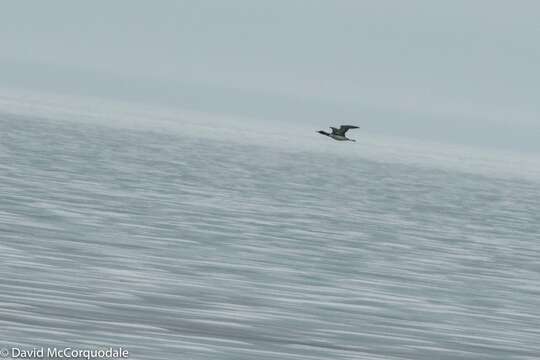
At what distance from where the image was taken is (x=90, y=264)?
25.3 meters

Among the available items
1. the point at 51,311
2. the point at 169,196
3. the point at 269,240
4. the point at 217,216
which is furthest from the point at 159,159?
the point at 51,311

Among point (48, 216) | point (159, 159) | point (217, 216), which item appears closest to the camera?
point (48, 216)

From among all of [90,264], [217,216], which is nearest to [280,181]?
[217,216]

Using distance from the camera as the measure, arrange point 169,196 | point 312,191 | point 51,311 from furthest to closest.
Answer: point 312,191
point 169,196
point 51,311

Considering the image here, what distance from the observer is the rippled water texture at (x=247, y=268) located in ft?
67.8

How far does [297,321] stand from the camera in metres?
22.2

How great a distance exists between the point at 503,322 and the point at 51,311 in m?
6.68

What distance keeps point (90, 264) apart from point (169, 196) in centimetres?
1590

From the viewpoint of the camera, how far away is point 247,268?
27250 mm

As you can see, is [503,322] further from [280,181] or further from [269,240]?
[280,181]

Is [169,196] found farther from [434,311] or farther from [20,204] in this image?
[434,311]

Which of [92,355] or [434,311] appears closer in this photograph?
[92,355]

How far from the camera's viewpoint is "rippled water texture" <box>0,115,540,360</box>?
2066cm

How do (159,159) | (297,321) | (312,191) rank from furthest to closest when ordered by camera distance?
(159,159), (312,191), (297,321)
